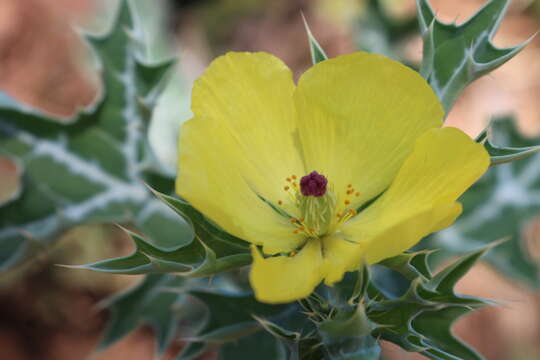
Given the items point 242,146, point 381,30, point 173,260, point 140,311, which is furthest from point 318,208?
point 381,30

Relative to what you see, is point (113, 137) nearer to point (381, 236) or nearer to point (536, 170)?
point (381, 236)

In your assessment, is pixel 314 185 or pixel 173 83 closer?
→ pixel 314 185

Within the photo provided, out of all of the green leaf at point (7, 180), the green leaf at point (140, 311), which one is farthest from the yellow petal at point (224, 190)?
the green leaf at point (7, 180)

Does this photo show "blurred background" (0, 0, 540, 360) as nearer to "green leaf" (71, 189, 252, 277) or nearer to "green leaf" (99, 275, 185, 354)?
"green leaf" (99, 275, 185, 354)

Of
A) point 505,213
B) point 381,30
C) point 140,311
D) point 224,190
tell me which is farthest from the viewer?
point 381,30

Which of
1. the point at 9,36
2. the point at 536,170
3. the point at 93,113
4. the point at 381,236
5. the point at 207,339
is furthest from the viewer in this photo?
the point at 9,36

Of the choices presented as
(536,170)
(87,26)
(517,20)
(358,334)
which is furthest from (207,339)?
(517,20)

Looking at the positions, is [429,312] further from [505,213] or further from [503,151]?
[505,213]
